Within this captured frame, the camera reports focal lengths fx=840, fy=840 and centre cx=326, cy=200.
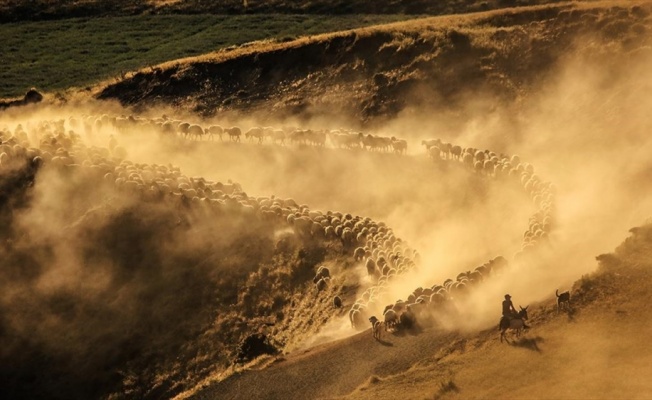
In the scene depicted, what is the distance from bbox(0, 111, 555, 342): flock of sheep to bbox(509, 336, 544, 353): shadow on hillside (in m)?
3.98

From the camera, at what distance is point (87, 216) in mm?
42375

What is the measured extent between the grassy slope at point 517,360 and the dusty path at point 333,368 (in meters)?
0.04

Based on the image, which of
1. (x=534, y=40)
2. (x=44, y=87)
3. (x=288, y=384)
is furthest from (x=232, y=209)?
(x=44, y=87)

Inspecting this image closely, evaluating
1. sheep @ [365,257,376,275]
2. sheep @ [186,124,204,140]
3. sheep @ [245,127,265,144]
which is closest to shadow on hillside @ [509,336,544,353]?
sheep @ [365,257,376,275]

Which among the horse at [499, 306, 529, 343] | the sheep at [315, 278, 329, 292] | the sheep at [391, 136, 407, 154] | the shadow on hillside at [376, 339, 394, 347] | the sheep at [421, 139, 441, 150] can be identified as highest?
the sheep at [391, 136, 407, 154]

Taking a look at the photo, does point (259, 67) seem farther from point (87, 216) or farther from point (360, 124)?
point (87, 216)

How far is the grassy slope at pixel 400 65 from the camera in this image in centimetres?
5003

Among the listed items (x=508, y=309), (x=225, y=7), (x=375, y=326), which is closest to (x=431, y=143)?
(x=375, y=326)

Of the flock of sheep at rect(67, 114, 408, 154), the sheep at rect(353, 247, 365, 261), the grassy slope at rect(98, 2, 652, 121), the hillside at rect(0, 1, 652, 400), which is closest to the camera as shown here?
the hillside at rect(0, 1, 652, 400)

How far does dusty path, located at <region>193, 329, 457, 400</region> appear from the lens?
87.6 ft

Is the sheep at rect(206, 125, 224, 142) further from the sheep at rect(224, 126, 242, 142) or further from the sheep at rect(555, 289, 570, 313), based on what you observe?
the sheep at rect(555, 289, 570, 313)

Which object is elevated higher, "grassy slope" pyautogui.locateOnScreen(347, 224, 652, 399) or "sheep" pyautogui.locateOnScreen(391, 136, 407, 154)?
"sheep" pyautogui.locateOnScreen(391, 136, 407, 154)

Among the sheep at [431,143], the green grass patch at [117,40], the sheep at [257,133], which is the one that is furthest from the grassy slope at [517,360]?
the green grass patch at [117,40]

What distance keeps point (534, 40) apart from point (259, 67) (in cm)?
1865
